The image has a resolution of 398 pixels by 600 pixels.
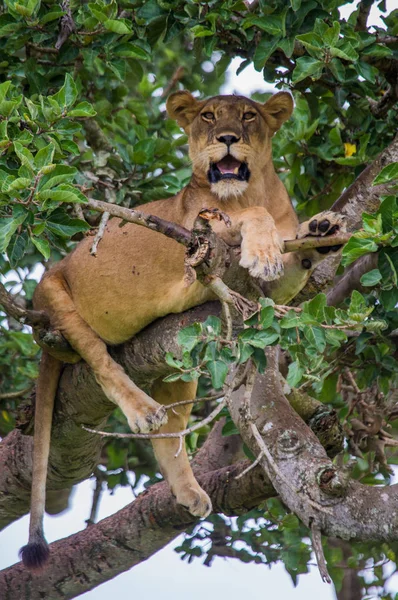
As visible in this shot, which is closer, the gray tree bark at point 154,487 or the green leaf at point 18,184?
the green leaf at point 18,184

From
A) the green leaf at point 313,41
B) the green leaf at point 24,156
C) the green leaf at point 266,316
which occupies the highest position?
the green leaf at point 313,41

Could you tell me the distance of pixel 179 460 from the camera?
5.36 metres

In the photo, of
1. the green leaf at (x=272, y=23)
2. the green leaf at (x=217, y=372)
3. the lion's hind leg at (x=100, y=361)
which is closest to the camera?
the green leaf at (x=217, y=372)

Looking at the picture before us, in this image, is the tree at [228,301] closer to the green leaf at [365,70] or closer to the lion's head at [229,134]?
the green leaf at [365,70]

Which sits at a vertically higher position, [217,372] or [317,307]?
[317,307]

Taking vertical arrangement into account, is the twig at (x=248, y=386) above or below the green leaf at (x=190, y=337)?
below

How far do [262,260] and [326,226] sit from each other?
0.35m

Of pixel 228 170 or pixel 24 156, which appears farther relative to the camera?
pixel 228 170

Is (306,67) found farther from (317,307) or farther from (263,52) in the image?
(317,307)

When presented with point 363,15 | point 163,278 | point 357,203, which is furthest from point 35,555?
point 363,15

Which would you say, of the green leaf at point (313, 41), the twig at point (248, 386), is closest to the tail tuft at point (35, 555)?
the twig at point (248, 386)

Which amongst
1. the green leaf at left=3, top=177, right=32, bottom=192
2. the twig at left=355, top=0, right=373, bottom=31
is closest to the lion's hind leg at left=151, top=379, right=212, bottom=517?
the green leaf at left=3, top=177, right=32, bottom=192

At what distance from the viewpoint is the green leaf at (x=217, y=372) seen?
11.7 feet

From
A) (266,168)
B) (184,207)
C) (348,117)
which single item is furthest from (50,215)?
(348,117)
